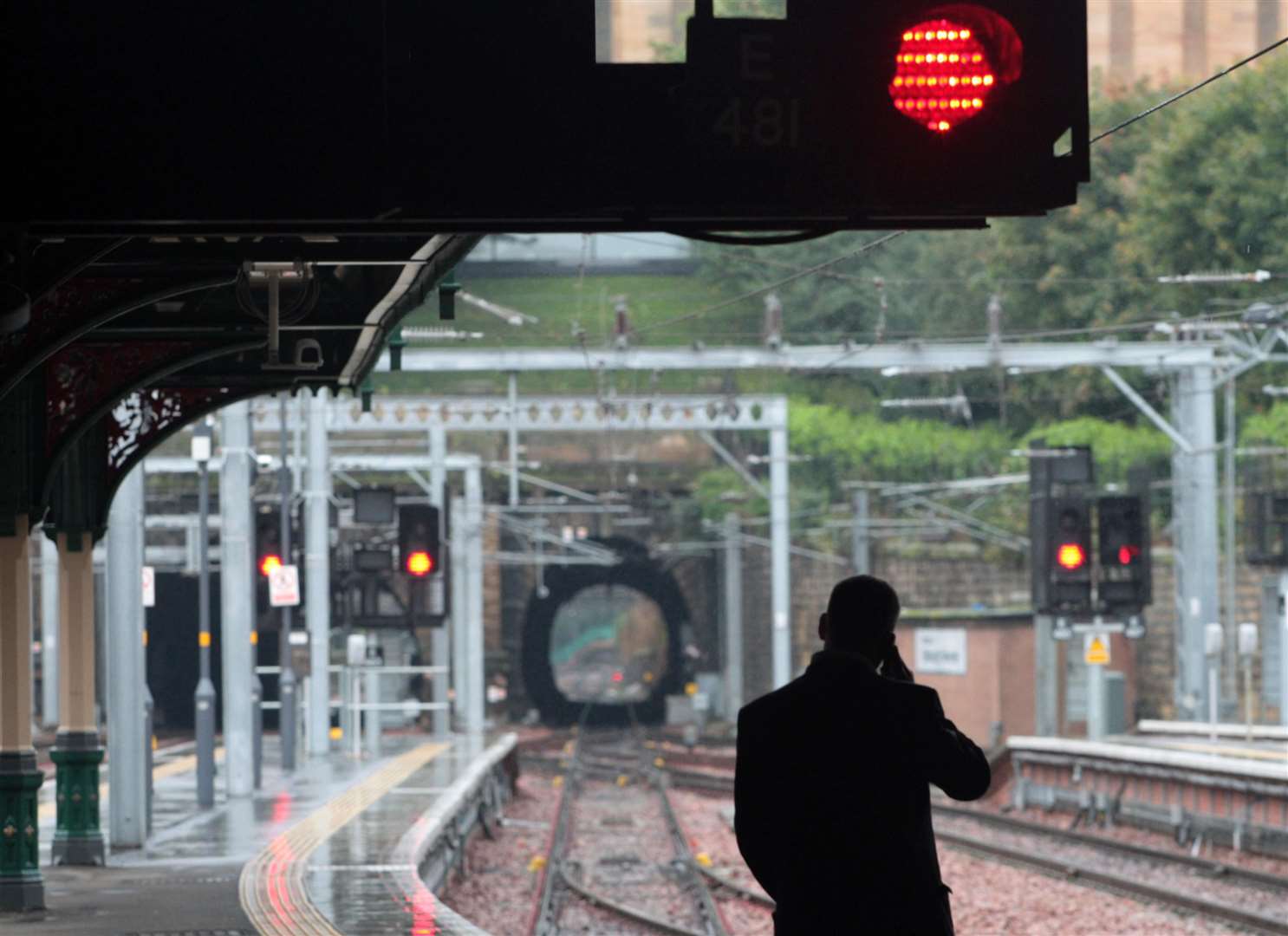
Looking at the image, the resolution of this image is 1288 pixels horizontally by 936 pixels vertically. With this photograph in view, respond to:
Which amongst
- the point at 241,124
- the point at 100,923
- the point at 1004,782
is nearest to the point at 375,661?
the point at 1004,782

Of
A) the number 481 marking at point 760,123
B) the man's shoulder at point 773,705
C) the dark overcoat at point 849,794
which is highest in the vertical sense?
the number 481 marking at point 760,123

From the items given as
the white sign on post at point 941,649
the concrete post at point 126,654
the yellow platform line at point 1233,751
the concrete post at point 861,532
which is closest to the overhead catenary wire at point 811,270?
the concrete post at point 126,654

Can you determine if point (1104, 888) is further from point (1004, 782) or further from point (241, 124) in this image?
point (241, 124)

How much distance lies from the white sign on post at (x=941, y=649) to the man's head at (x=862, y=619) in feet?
114

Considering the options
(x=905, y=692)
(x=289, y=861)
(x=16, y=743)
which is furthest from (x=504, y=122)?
(x=289, y=861)

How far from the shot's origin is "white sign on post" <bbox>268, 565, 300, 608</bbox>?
27.7m

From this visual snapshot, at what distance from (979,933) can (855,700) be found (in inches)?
474

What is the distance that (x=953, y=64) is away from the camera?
17.5 ft

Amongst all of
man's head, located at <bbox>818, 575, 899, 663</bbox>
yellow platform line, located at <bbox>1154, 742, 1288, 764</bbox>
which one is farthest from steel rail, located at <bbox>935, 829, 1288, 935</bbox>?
man's head, located at <bbox>818, 575, 899, 663</bbox>

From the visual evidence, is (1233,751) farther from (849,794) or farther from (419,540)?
(849,794)

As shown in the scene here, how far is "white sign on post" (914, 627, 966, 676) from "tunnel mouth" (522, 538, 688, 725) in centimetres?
1641

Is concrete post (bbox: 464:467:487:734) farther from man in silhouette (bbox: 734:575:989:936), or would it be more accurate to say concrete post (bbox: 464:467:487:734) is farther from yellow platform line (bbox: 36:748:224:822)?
man in silhouette (bbox: 734:575:989:936)

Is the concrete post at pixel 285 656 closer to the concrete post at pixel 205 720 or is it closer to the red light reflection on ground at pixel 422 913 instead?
the concrete post at pixel 205 720

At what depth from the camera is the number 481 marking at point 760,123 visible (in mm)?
5395
